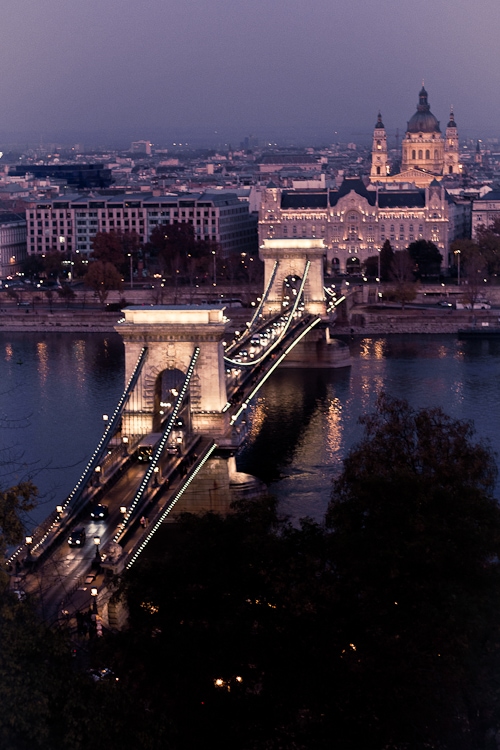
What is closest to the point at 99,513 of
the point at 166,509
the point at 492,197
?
the point at 166,509

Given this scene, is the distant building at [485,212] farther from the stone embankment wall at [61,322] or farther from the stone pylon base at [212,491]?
the stone pylon base at [212,491]

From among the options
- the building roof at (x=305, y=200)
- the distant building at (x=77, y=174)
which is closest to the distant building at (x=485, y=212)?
the building roof at (x=305, y=200)

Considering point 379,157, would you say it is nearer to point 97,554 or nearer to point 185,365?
point 185,365

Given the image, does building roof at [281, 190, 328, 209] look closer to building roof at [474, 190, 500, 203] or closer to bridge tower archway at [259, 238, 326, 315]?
building roof at [474, 190, 500, 203]

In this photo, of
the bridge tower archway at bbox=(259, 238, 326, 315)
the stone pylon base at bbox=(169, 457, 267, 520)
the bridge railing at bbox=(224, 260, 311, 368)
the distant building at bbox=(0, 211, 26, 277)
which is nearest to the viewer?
the stone pylon base at bbox=(169, 457, 267, 520)

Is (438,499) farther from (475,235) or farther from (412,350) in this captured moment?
(475,235)

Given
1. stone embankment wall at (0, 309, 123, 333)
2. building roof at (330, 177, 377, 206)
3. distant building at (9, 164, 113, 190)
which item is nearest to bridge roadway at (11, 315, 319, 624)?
stone embankment wall at (0, 309, 123, 333)
